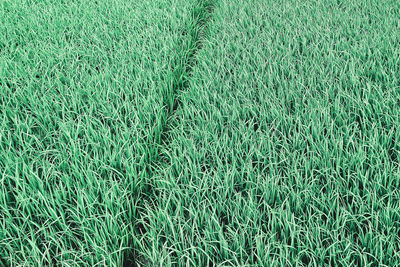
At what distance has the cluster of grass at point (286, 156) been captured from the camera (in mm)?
1282

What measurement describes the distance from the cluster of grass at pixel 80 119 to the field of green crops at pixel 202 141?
12 mm

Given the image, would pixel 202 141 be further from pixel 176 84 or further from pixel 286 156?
pixel 176 84

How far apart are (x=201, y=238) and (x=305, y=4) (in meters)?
2.66

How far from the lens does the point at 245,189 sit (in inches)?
58.6

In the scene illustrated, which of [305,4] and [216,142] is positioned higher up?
[305,4]

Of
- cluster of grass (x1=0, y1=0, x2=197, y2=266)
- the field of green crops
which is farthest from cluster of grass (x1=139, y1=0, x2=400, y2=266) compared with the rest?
cluster of grass (x1=0, y1=0, x2=197, y2=266)

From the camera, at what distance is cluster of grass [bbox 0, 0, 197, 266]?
54.5 inches

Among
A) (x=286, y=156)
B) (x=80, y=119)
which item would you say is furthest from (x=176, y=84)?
(x=286, y=156)

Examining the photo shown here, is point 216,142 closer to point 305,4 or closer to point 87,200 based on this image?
point 87,200

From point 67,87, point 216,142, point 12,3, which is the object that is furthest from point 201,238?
point 12,3

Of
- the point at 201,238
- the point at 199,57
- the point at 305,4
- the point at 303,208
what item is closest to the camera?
the point at 201,238

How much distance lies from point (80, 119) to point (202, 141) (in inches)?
25.0

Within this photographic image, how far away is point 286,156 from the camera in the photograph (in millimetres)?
1682

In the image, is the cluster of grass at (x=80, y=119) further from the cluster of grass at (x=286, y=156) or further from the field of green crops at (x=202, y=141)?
the cluster of grass at (x=286, y=156)
